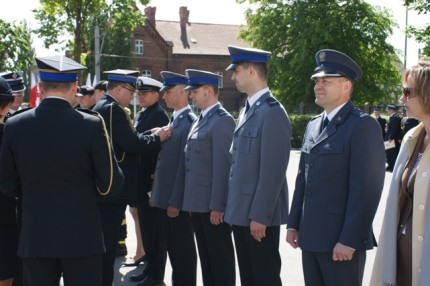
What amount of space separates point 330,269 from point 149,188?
10.5 feet

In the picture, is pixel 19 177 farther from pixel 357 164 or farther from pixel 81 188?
pixel 357 164

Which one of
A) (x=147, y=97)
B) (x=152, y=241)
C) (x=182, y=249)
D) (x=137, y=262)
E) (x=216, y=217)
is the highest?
(x=147, y=97)

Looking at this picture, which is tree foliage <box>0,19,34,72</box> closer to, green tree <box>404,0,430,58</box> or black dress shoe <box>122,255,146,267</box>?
green tree <box>404,0,430,58</box>

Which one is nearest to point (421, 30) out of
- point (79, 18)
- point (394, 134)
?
point (394, 134)

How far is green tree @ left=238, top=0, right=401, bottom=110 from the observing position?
41.1 meters

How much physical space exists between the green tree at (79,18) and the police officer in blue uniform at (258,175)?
2555cm

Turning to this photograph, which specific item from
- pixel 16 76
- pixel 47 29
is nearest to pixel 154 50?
pixel 47 29

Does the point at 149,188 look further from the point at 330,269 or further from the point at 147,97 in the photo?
the point at 330,269

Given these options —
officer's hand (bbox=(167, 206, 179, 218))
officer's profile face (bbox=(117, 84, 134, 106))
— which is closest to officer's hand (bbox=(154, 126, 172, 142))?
officer's profile face (bbox=(117, 84, 134, 106))

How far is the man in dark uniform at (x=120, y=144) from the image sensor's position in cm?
568

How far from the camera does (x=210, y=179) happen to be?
18.5ft

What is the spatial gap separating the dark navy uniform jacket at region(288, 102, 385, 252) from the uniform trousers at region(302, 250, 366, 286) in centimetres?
8

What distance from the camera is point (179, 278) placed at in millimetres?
6074

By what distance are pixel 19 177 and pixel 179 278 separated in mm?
2381
